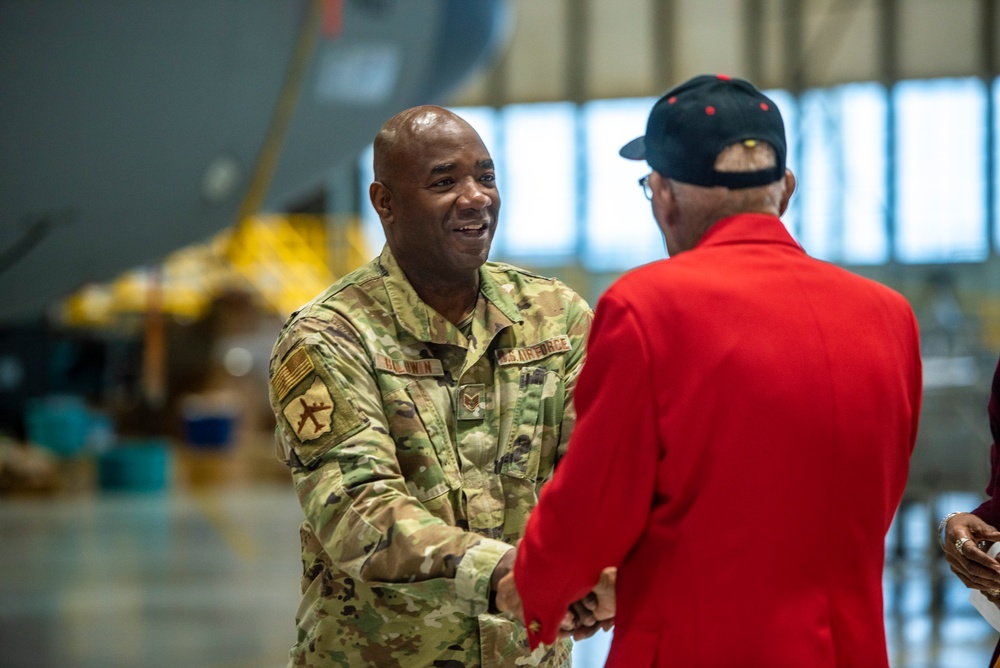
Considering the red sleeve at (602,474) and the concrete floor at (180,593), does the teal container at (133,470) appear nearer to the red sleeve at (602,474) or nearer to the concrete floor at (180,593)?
the concrete floor at (180,593)

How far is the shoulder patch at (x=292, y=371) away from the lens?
1.81m

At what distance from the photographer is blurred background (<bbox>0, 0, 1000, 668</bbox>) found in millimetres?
4129

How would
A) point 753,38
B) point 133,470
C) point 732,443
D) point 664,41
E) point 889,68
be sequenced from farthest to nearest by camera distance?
point 664,41 < point 753,38 < point 889,68 < point 133,470 < point 732,443

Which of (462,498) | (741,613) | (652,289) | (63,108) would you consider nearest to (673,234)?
(652,289)

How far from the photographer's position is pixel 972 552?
2.04 m

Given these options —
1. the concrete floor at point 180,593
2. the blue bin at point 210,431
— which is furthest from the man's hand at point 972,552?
the blue bin at point 210,431

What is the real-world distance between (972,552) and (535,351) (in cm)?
84

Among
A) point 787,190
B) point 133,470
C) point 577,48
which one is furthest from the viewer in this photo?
point 577,48

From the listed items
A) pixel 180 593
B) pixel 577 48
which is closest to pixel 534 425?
pixel 180 593

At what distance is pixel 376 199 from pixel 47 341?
14.8 m

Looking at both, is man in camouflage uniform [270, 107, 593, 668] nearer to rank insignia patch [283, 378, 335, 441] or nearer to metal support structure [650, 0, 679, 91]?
rank insignia patch [283, 378, 335, 441]

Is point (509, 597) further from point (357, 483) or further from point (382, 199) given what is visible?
point (382, 199)

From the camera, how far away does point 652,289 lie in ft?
4.58

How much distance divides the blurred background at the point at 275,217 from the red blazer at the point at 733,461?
0.93 meters
